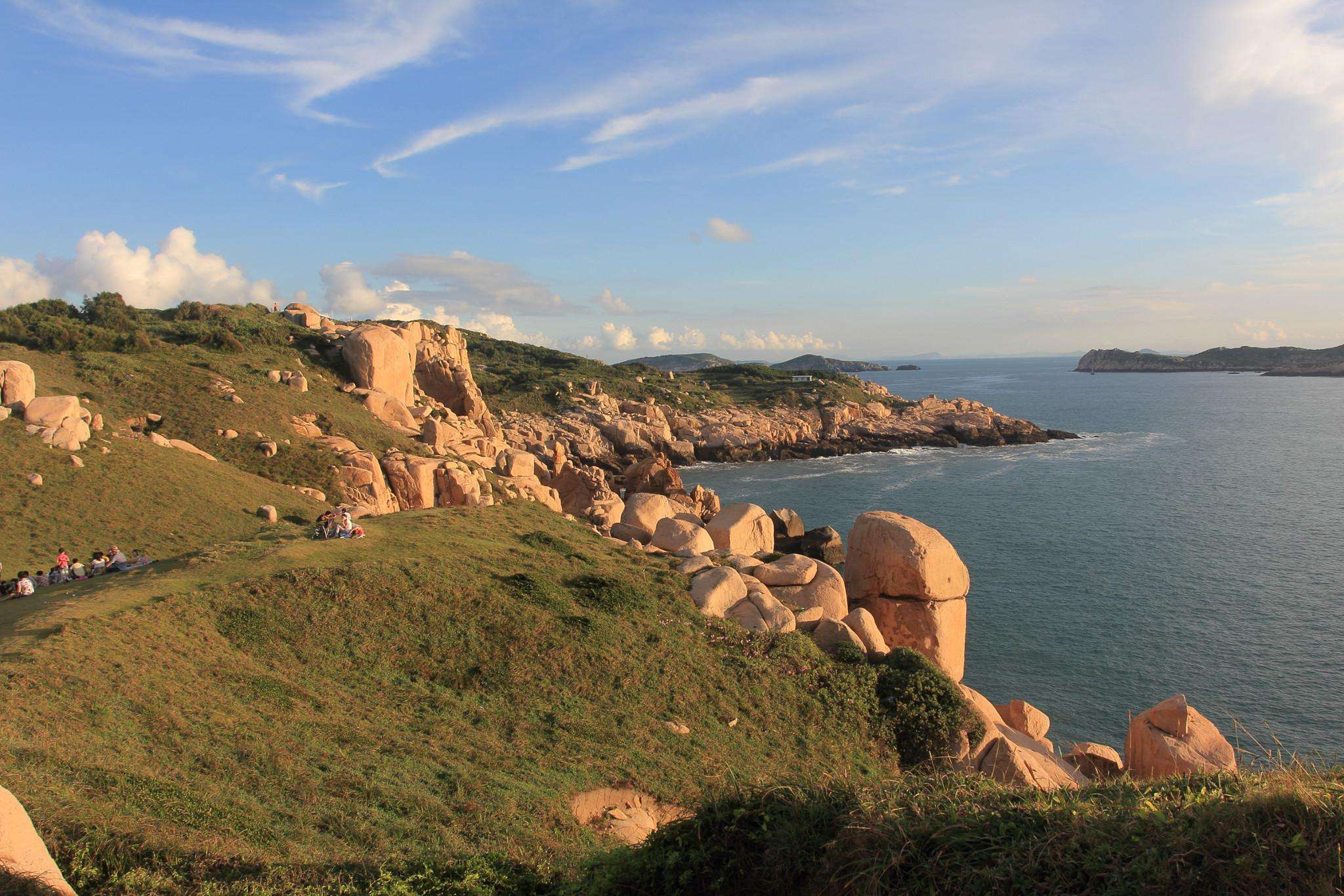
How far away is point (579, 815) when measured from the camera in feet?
46.0

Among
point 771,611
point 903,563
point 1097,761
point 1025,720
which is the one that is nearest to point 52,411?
point 771,611

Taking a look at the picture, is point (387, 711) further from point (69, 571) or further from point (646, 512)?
point (646, 512)

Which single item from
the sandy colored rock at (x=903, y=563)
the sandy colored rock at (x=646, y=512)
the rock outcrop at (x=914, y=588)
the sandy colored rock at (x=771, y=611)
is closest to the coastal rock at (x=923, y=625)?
the rock outcrop at (x=914, y=588)

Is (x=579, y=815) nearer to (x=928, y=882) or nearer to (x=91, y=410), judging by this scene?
(x=928, y=882)

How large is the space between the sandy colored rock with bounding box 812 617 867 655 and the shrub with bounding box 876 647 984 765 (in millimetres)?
1681

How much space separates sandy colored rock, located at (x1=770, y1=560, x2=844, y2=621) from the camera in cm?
2656

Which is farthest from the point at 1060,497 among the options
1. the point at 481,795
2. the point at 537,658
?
the point at 481,795

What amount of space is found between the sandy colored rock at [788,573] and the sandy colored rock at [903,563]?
211cm

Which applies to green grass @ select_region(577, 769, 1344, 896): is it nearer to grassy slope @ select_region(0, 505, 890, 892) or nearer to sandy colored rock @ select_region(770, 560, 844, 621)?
grassy slope @ select_region(0, 505, 890, 892)

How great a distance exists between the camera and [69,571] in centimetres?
2325

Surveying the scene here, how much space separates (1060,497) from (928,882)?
2640 inches

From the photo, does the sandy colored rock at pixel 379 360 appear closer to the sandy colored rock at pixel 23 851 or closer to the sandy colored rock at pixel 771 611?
the sandy colored rock at pixel 771 611

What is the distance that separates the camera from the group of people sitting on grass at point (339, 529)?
2453 centimetres

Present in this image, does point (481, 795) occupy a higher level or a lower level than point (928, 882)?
lower
